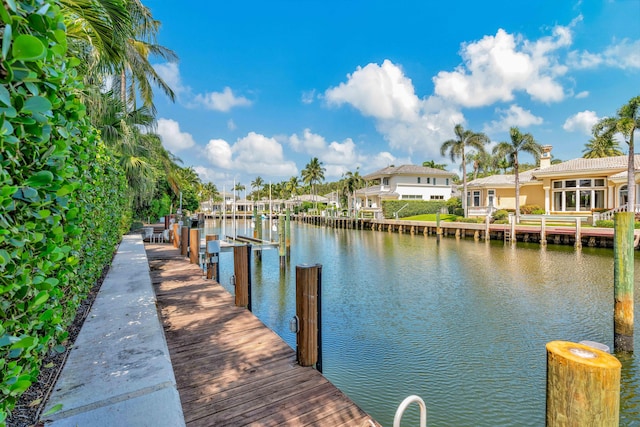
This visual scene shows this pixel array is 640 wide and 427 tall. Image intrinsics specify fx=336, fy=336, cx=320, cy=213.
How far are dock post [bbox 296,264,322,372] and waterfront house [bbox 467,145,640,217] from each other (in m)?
29.4

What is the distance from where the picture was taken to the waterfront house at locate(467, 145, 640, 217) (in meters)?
26.9

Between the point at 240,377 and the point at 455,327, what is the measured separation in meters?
6.00

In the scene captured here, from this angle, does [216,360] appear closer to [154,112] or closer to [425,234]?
[154,112]

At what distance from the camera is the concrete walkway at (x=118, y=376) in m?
2.44

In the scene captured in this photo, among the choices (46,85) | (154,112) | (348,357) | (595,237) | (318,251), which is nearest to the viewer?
(46,85)

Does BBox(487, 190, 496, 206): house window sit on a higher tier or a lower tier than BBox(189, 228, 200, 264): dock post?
higher

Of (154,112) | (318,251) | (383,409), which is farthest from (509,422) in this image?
(318,251)

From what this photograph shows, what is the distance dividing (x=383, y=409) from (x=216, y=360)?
8.52ft

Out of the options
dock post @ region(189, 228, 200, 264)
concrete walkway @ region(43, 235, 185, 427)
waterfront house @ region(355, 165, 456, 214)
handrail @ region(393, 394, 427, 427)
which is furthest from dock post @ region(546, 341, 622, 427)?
waterfront house @ region(355, 165, 456, 214)

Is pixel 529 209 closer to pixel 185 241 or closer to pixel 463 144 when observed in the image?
pixel 463 144

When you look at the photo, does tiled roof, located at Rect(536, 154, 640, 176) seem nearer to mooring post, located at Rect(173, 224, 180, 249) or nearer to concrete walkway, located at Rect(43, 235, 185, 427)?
mooring post, located at Rect(173, 224, 180, 249)

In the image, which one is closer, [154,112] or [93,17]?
[93,17]

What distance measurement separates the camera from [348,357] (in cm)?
662

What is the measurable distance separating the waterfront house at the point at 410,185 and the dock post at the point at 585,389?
1611 inches
